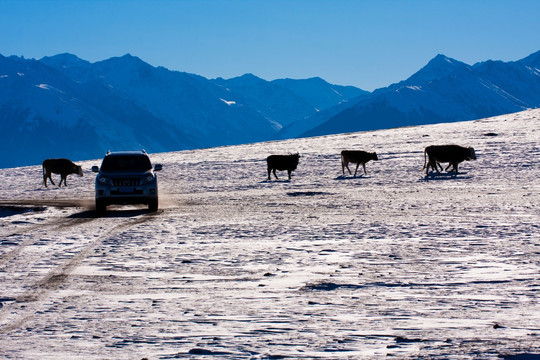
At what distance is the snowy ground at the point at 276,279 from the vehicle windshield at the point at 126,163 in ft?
5.30

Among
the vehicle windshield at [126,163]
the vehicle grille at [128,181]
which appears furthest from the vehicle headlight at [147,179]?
the vehicle windshield at [126,163]

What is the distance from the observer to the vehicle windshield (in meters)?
25.5

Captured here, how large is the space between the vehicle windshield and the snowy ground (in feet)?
5.30

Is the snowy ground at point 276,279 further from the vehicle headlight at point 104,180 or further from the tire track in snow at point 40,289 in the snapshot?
the vehicle headlight at point 104,180

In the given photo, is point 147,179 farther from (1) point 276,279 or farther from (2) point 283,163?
(2) point 283,163

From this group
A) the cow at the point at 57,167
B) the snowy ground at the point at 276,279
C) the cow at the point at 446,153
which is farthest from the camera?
the cow at the point at 57,167

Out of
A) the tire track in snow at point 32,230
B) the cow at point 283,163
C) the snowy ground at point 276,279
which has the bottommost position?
the snowy ground at point 276,279

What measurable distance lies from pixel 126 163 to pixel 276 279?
50.0ft

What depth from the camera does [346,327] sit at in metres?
8.48

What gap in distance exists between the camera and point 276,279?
11531mm

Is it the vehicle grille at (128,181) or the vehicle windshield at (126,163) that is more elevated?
the vehicle windshield at (126,163)

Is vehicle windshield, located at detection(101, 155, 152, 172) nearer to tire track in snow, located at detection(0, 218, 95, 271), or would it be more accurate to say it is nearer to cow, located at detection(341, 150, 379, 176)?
tire track in snow, located at detection(0, 218, 95, 271)

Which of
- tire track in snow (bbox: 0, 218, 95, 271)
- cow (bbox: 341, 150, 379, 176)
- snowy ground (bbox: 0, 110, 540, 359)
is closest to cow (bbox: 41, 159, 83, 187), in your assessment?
cow (bbox: 341, 150, 379, 176)

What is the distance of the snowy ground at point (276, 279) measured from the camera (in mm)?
7918
